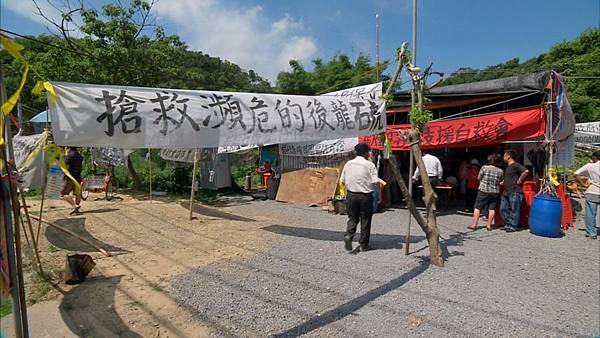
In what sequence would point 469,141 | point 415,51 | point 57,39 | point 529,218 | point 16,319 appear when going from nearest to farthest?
point 16,319 < point 415,51 < point 529,218 < point 469,141 < point 57,39

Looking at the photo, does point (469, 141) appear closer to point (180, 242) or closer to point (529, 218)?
point (529, 218)

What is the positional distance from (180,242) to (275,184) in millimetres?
6190

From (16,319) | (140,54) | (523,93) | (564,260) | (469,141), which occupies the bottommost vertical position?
(564,260)

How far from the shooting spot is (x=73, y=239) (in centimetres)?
662

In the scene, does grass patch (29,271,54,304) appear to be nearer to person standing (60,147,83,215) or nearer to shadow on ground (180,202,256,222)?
person standing (60,147,83,215)

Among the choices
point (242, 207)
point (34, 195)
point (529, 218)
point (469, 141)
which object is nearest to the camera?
point (529, 218)

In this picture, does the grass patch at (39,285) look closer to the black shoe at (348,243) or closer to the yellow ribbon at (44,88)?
the yellow ribbon at (44,88)

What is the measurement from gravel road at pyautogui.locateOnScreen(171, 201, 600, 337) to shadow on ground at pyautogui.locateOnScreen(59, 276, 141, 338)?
0.70 m

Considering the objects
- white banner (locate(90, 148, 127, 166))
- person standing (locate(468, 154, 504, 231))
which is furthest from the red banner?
white banner (locate(90, 148, 127, 166))

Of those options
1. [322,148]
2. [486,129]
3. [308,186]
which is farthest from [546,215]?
[308,186]

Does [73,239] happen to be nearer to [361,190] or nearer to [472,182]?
[361,190]

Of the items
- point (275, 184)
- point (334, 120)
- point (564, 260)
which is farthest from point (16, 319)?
point (275, 184)

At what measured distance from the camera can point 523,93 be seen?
7672mm

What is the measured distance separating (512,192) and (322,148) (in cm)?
527
